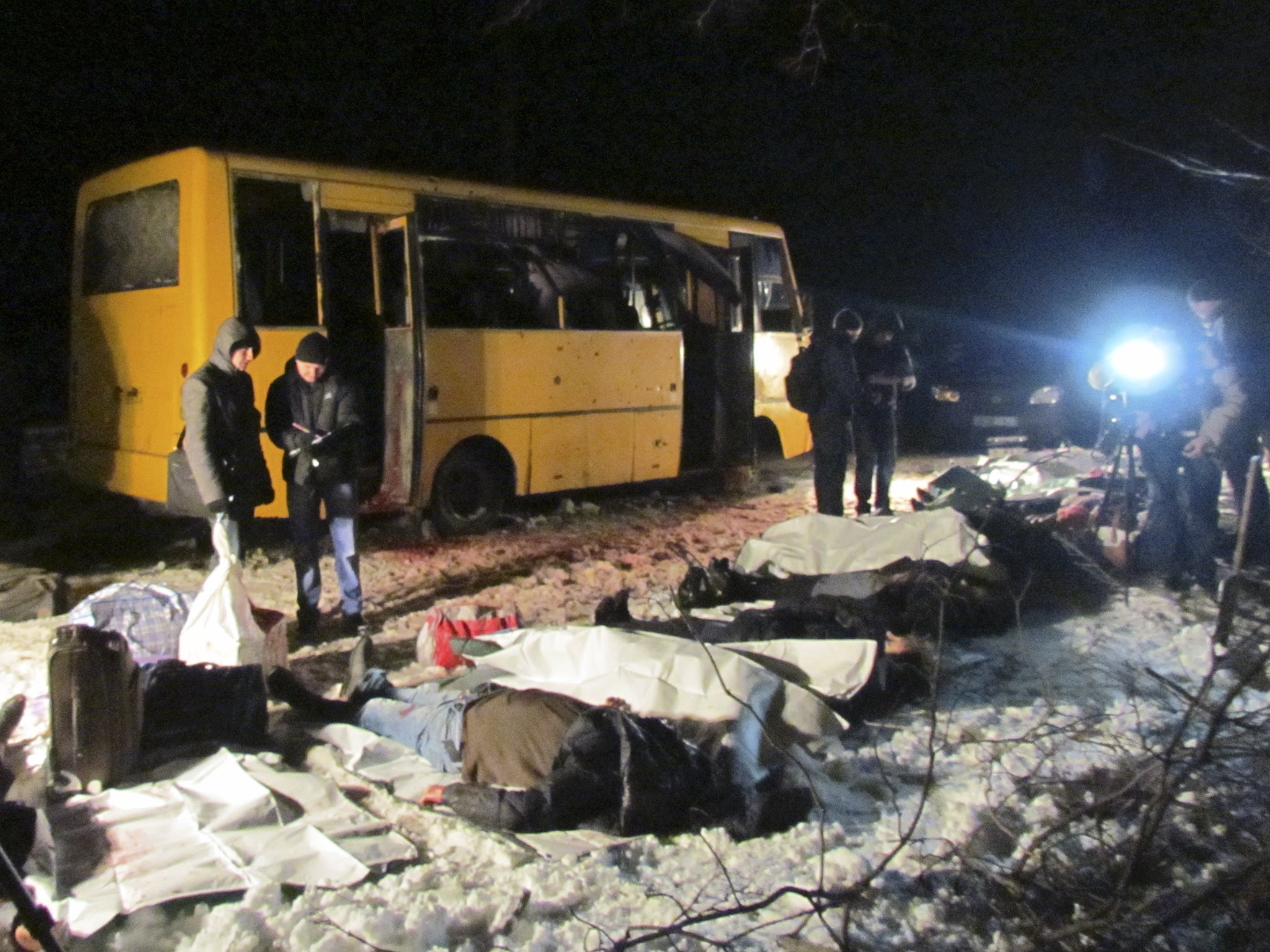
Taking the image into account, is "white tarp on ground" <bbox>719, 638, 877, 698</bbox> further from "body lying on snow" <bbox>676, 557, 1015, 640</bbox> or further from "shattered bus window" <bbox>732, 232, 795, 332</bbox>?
"shattered bus window" <bbox>732, 232, 795, 332</bbox>

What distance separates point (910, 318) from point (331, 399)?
16000 mm

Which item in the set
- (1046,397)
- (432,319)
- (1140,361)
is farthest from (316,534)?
(1046,397)

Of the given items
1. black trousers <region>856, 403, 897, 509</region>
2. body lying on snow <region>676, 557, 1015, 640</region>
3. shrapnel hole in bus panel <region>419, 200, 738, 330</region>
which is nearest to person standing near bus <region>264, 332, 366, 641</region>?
body lying on snow <region>676, 557, 1015, 640</region>

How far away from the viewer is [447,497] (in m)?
9.41

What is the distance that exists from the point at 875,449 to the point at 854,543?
9.55ft

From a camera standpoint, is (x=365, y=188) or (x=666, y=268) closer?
(x=365, y=188)

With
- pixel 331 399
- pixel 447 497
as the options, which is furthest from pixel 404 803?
pixel 447 497

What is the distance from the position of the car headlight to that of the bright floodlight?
6341 millimetres

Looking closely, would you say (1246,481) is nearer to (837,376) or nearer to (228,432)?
(837,376)

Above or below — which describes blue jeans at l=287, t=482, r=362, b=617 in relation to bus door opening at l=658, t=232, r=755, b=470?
below

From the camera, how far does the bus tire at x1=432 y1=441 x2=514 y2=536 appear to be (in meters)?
9.38

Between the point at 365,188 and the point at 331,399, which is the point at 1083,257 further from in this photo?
the point at 331,399

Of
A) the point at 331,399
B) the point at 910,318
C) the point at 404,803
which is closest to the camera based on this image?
the point at 404,803

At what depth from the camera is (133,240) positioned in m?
8.39
